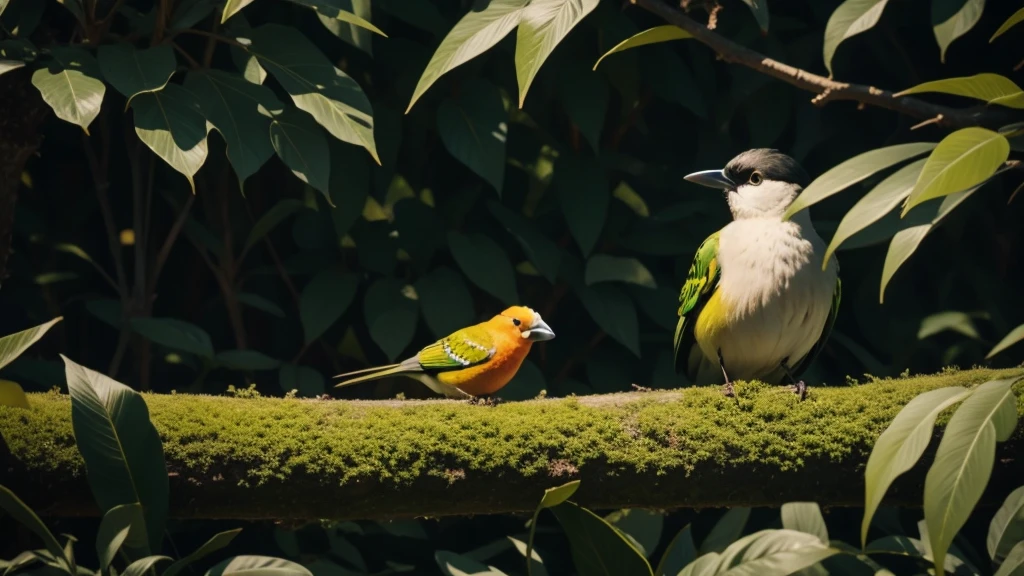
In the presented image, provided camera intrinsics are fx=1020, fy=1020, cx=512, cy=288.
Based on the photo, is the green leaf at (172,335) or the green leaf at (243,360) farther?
the green leaf at (243,360)

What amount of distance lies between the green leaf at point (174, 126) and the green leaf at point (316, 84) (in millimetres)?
251

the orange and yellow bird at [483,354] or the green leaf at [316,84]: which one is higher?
the green leaf at [316,84]

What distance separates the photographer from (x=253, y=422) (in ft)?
7.54

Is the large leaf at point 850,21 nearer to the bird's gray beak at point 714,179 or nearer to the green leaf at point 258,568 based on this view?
the bird's gray beak at point 714,179

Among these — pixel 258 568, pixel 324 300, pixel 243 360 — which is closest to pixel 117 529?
pixel 258 568

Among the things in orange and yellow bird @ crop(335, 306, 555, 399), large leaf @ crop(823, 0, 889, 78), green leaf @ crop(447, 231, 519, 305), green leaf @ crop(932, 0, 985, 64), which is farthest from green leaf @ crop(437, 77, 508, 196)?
green leaf @ crop(932, 0, 985, 64)

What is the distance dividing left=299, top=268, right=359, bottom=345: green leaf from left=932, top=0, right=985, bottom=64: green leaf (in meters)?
1.91

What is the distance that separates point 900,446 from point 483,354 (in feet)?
3.71

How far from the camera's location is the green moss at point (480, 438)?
224 centimetres

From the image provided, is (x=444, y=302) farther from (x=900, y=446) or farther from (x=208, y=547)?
(x=900, y=446)

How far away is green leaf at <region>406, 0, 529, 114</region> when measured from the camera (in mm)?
2340

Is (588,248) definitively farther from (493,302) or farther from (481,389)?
(481,389)

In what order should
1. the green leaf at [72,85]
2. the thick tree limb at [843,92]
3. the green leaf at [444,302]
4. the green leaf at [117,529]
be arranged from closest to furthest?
the green leaf at [117,529] → the thick tree limb at [843,92] → the green leaf at [72,85] → the green leaf at [444,302]

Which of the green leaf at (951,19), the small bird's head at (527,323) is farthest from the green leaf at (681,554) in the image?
the green leaf at (951,19)
